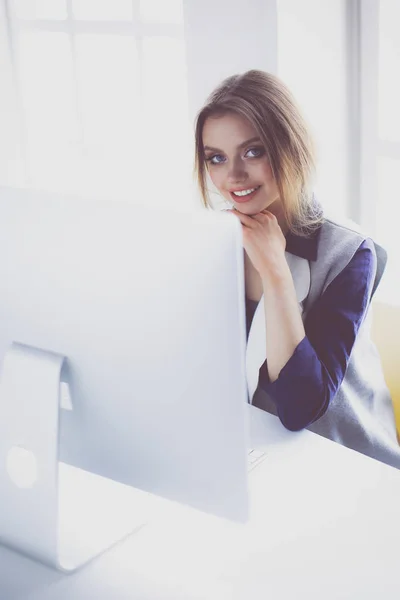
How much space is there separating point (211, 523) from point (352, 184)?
1.39 m

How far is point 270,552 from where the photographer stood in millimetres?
1159

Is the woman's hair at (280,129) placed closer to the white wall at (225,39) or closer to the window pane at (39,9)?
the white wall at (225,39)

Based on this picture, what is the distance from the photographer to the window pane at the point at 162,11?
2662 mm

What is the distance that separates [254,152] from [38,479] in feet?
2.76

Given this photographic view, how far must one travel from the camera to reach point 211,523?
1.24 m

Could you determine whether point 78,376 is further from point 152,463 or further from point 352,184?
point 352,184

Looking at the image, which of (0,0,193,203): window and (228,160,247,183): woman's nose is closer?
(228,160,247,183): woman's nose

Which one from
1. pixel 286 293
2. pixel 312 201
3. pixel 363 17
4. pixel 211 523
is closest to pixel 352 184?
pixel 363 17

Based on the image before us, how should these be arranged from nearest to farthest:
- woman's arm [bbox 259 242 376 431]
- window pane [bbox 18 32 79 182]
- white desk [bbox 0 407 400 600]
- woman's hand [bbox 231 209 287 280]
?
white desk [bbox 0 407 400 600]
woman's arm [bbox 259 242 376 431]
woman's hand [bbox 231 209 287 280]
window pane [bbox 18 32 79 182]

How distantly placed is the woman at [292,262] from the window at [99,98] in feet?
3.54

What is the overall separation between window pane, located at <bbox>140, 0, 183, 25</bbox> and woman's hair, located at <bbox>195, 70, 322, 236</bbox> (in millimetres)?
1056

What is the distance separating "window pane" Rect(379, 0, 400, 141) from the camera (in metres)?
2.15

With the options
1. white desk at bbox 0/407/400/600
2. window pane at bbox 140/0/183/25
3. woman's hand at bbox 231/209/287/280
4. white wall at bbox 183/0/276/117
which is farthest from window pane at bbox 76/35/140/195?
white desk at bbox 0/407/400/600

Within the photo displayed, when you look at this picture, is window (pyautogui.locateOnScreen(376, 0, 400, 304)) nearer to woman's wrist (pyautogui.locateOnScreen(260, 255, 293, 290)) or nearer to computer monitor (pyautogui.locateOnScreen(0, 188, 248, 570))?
woman's wrist (pyautogui.locateOnScreen(260, 255, 293, 290))
